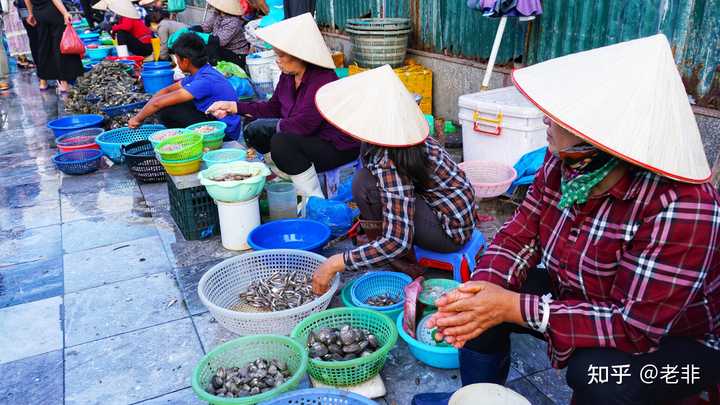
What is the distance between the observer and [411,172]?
2643 millimetres

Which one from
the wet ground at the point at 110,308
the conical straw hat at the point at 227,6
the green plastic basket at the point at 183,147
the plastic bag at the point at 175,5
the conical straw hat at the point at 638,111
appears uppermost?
the plastic bag at the point at 175,5

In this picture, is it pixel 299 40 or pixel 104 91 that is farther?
pixel 104 91

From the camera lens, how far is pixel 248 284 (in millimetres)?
3117

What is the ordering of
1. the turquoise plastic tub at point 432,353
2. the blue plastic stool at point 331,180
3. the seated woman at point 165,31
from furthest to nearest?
the seated woman at point 165,31
the blue plastic stool at point 331,180
the turquoise plastic tub at point 432,353

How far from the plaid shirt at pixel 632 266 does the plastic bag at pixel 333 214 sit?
1959mm

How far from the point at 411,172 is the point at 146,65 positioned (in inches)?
248

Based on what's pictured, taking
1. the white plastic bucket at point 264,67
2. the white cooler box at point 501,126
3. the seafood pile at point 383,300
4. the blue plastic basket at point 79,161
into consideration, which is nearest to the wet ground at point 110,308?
the blue plastic basket at point 79,161

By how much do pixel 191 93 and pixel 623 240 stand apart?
3879 millimetres

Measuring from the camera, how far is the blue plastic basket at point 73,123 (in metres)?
5.88

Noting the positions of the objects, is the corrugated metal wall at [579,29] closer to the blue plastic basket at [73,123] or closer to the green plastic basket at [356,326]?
the green plastic basket at [356,326]

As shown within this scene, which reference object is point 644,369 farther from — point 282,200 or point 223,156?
point 223,156

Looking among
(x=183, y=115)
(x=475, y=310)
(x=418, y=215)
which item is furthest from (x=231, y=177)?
(x=475, y=310)

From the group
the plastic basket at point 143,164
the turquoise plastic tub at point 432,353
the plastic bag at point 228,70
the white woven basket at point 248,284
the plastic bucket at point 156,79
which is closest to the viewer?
the turquoise plastic tub at point 432,353

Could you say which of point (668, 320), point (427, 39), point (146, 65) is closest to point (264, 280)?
point (668, 320)
